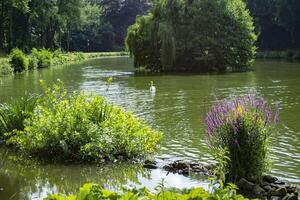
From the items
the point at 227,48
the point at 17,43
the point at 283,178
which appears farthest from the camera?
the point at 17,43

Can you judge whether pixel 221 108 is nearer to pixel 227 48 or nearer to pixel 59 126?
pixel 59 126

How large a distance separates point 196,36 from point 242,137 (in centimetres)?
3382

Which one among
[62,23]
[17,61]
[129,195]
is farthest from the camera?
[62,23]

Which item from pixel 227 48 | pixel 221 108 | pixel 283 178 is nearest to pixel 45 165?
pixel 221 108

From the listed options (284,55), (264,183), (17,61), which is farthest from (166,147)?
(284,55)

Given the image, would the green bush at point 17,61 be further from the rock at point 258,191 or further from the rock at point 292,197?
the rock at point 292,197

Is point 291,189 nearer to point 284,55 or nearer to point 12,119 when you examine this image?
point 12,119

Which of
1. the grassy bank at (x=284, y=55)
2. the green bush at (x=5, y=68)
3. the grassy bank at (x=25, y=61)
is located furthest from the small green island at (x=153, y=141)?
the grassy bank at (x=284, y=55)

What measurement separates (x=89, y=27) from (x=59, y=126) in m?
104

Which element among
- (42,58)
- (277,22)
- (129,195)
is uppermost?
(277,22)

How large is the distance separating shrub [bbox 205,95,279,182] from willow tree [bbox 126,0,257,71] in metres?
32.0

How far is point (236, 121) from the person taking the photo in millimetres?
7879

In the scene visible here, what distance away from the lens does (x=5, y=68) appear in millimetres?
40125

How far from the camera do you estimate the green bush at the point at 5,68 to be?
3950 centimetres
